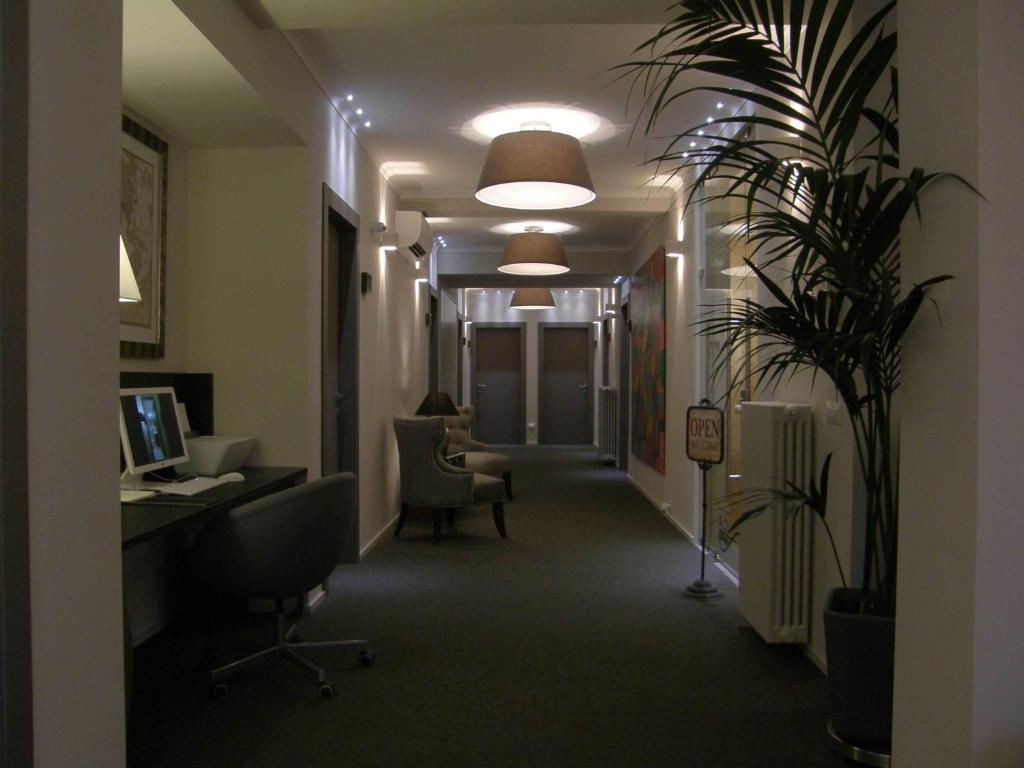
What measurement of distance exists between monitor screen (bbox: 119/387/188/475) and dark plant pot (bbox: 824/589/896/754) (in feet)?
8.39

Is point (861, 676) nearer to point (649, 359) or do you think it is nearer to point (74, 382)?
point (74, 382)

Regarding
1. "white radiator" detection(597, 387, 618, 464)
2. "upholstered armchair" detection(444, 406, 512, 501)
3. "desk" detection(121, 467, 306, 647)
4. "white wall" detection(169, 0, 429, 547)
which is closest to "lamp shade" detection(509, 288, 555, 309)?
"white radiator" detection(597, 387, 618, 464)

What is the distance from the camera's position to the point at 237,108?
11.3 feet

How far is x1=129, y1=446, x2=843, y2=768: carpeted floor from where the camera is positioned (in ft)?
8.40

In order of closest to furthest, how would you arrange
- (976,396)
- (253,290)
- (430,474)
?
1. (976,396)
2. (253,290)
3. (430,474)

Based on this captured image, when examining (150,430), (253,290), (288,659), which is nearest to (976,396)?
(288,659)

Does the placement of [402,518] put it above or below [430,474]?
below

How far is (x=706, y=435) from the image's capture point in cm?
445

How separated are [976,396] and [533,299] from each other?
10423 mm

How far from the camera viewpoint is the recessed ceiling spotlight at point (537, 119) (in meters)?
4.75

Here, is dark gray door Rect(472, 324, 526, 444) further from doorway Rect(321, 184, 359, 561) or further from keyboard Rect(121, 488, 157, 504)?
keyboard Rect(121, 488, 157, 504)

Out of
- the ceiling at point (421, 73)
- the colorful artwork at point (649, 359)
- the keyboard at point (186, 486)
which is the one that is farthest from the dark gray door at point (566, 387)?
the keyboard at point (186, 486)

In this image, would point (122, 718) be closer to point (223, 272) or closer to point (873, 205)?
point (873, 205)

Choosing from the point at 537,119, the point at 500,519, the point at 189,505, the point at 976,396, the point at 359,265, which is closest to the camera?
the point at 976,396
